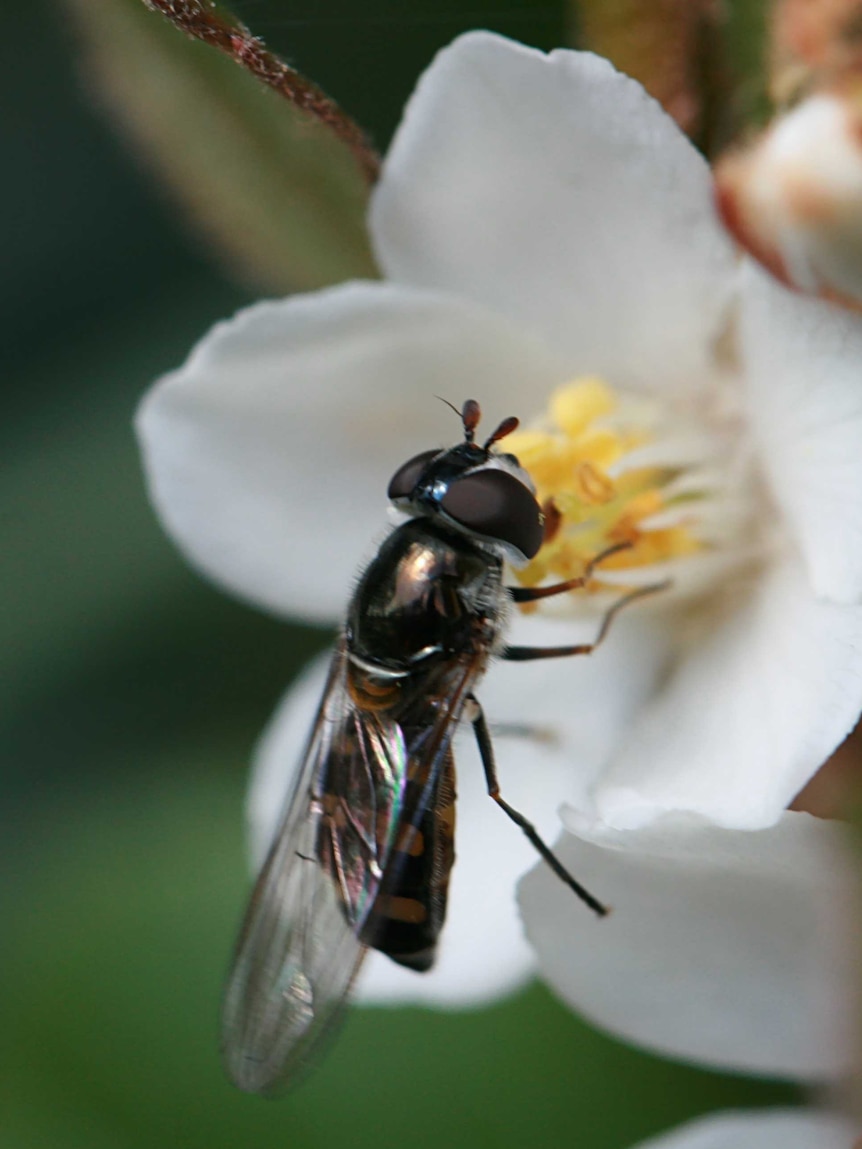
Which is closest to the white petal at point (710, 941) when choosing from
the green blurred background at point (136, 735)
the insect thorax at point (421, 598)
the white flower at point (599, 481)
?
the white flower at point (599, 481)

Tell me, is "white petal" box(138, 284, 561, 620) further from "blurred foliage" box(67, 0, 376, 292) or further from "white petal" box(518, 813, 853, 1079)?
"white petal" box(518, 813, 853, 1079)

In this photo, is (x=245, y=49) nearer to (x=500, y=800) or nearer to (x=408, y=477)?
(x=408, y=477)

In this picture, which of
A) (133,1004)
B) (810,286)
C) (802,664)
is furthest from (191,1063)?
(810,286)

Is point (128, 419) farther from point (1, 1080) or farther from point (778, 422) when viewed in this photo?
point (778, 422)

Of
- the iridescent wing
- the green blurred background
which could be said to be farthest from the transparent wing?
the green blurred background

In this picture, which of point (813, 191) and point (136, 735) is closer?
point (813, 191)

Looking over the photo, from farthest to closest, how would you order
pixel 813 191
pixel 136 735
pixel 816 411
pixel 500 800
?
pixel 136 735, pixel 500 800, pixel 816 411, pixel 813 191

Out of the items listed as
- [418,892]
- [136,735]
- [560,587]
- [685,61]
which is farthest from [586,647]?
[136,735]
